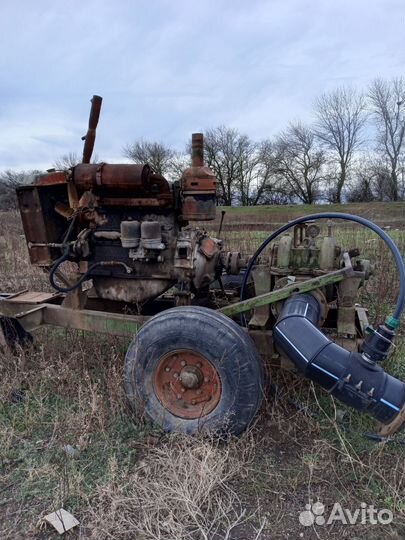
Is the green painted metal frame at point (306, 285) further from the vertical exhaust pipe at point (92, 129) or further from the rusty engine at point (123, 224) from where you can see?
the vertical exhaust pipe at point (92, 129)

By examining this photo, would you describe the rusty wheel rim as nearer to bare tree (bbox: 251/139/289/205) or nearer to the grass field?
the grass field

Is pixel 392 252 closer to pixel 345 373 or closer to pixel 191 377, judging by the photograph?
pixel 345 373

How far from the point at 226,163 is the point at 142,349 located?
4060 centimetres

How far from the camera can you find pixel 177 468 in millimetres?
2352

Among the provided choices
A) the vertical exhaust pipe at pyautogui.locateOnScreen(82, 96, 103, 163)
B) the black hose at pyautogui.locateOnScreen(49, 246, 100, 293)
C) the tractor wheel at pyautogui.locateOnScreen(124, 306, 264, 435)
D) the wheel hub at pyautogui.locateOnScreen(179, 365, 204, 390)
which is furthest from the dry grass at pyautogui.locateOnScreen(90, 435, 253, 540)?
the vertical exhaust pipe at pyautogui.locateOnScreen(82, 96, 103, 163)

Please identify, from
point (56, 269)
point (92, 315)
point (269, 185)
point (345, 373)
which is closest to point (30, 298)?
point (56, 269)

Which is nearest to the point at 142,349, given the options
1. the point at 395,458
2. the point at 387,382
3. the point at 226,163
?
the point at 387,382

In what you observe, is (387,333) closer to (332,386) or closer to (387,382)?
(387,382)

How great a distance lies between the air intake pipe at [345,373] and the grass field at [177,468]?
0.36m

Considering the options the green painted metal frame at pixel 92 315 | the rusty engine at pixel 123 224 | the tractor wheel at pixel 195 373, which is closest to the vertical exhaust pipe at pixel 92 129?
the rusty engine at pixel 123 224

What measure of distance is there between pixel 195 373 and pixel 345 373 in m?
0.90

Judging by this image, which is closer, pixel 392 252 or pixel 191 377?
pixel 392 252

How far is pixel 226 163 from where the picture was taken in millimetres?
41781

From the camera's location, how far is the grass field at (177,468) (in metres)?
2.03
